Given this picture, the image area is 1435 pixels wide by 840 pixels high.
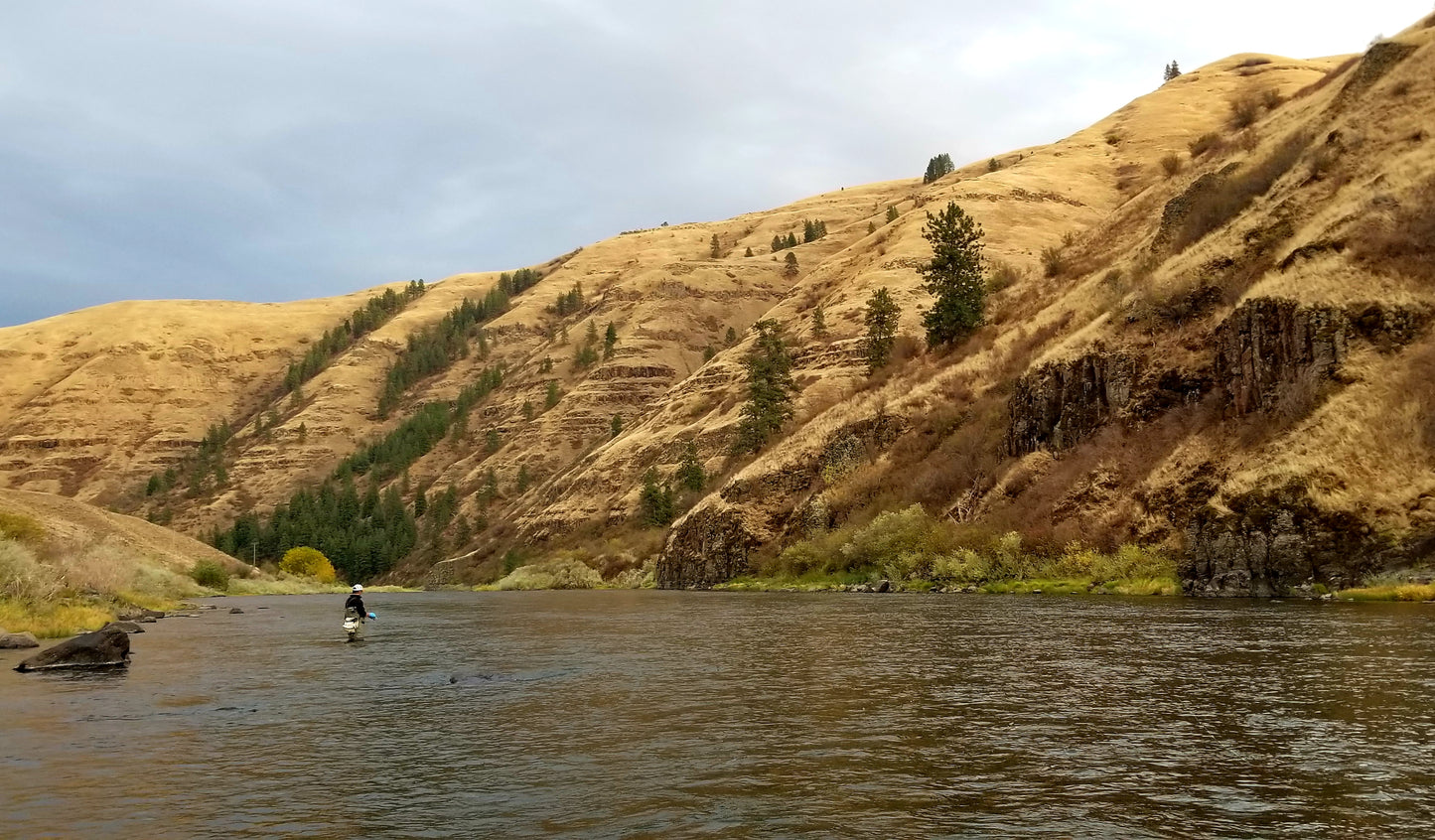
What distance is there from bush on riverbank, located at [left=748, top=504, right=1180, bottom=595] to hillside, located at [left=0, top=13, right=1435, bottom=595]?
4.93 feet

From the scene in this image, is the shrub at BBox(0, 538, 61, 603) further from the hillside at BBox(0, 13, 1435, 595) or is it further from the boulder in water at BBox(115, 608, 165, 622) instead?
the hillside at BBox(0, 13, 1435, 595)

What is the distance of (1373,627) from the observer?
77.2ft

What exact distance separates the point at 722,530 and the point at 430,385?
131 m

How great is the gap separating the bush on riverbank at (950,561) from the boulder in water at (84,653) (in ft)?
115

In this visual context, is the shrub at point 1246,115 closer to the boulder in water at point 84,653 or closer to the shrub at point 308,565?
the boulder in water at point 84,653

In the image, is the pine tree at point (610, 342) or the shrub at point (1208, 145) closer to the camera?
the shrub at point (1208, 145)

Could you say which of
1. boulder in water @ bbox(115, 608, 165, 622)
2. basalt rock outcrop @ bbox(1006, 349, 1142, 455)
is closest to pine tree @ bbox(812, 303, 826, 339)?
basalt rock outcrop @ bbox(1006, 349, 1142, 455)

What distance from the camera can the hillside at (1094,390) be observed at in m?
38.0

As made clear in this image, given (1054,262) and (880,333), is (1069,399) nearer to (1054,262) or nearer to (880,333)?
(1054,262)

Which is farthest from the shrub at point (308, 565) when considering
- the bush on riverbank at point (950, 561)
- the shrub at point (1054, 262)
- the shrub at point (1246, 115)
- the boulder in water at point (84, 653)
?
the shrub at point (1246, 115)

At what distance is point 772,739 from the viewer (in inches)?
546

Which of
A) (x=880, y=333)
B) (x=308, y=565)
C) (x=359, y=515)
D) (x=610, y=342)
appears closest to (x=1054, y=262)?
(x=880, y=333)

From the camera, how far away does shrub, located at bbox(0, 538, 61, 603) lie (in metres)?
35.4

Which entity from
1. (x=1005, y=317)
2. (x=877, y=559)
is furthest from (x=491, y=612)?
(x=1005, y=317)
